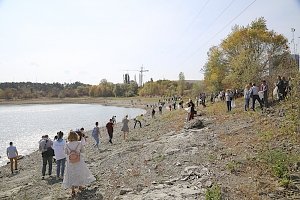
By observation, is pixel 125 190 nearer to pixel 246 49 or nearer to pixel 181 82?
→ pixel 246 49

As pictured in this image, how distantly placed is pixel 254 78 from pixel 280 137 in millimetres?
18339

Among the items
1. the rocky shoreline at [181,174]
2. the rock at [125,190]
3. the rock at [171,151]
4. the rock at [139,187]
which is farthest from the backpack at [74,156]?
the rock at [171,151]

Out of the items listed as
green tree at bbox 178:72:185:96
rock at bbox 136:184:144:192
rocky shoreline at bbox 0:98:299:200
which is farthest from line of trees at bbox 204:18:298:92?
green tree at bbox 178:72:185:96

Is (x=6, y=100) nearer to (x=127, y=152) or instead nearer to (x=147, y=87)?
(x=147, y=87)

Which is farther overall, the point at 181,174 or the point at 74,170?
the point at 181,174

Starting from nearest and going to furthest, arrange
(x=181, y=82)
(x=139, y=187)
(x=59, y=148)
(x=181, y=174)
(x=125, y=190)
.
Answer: (x=125, y=190) → (x=139, y=187) → (x=181, y=174) → (x=59, y=148) → (x=181, y=82)

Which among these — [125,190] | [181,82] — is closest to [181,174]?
[125,190]

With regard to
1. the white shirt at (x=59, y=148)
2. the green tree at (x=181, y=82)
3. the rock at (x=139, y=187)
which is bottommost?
the rock at (x=139, y=187)

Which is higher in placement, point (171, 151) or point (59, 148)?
point (59, 148)

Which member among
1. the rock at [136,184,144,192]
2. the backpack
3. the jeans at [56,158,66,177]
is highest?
the backpack

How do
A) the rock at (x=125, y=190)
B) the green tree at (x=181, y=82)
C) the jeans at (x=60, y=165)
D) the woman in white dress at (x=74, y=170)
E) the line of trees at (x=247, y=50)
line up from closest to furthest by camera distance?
1. the rock at (x=125, y=190)
2. the woman in white dress at (x=74, y=170)
3. the jeans at (x=60, y=165)
4. the line of trees at (x=247, y=50)
5. the green tree at (x=181, y=82)

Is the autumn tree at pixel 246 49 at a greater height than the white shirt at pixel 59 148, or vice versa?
the autumn tree at pixel 246 49

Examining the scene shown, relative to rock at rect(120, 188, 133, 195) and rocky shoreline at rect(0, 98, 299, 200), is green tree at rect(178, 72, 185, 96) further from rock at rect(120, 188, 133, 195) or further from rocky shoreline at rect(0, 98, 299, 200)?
rock at rect(120, 188, 133, 195)

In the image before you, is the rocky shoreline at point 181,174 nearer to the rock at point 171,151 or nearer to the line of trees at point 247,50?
the rock at point 171,151
